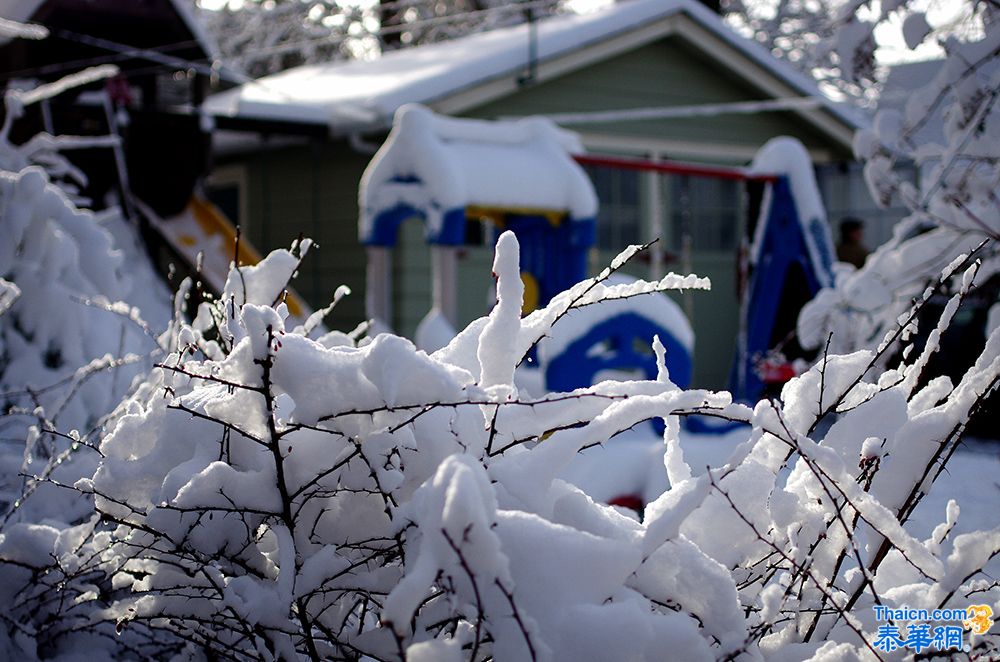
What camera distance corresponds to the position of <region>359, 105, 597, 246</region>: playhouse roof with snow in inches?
231

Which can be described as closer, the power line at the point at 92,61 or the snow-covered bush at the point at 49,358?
the snow-covered bush at the point at 49,358

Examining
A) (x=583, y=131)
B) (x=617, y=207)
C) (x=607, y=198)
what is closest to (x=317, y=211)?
(x=583, y=131)

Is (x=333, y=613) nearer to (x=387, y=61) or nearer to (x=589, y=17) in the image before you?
(x=589, y=17)

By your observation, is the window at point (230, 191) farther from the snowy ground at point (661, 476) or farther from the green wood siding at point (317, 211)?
the snowy ground at point (661, 476)

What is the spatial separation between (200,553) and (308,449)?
0.66 ft

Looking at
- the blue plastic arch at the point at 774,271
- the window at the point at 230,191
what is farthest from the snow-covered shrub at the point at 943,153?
the window at the point at 230,191

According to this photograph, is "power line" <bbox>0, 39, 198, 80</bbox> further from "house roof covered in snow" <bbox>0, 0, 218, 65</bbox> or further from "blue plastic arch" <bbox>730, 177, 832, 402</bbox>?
"blue plastic arch" <bbox>730, 177, 832, 402</bbox>

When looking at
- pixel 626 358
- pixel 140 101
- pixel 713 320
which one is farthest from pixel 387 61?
pixel 626 358

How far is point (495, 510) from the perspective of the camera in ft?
3.56

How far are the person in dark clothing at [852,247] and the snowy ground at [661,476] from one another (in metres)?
3.40

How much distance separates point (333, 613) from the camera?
4.50 feet

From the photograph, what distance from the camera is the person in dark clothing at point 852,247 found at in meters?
9.44

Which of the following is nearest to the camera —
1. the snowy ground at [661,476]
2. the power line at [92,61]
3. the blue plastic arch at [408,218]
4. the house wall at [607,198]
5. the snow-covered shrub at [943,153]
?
the snow-covered shrub at [943,153]

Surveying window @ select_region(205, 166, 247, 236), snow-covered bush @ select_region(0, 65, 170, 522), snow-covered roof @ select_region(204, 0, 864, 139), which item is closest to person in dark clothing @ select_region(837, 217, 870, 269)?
snow-covered roof @ select_region(204, 0, 864, 139)
